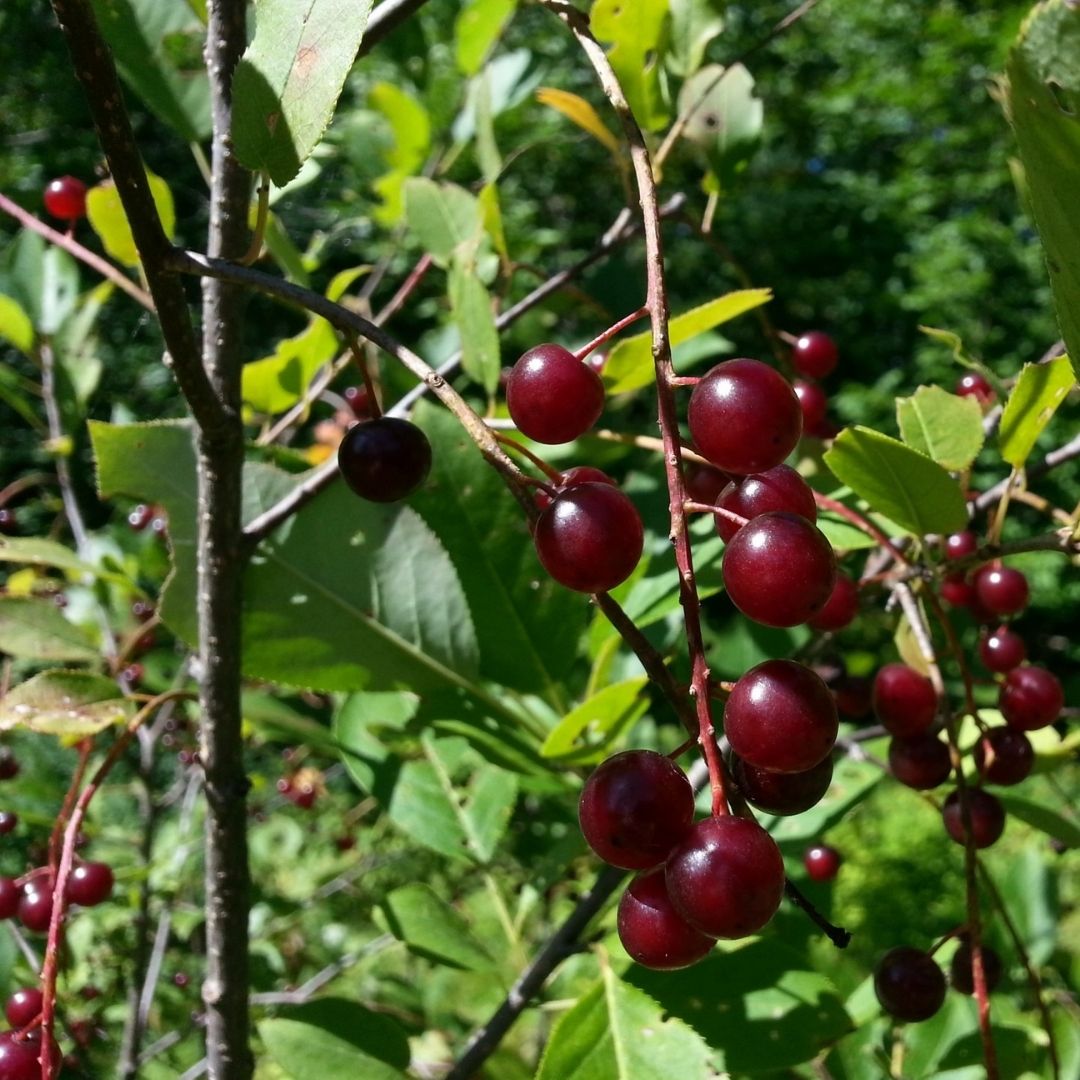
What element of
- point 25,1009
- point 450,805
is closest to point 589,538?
point 25,1009

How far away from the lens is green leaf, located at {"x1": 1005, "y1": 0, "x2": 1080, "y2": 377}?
1.09ft

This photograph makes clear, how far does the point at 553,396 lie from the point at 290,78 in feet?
0.59

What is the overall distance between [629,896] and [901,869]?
12.8 ft

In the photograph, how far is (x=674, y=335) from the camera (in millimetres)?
687

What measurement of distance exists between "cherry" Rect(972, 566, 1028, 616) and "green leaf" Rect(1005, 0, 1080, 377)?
45cm

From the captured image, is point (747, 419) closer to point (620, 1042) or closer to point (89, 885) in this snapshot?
point (620, 1042)

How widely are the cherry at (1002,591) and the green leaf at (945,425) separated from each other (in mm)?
151

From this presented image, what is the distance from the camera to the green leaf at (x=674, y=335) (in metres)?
0.67

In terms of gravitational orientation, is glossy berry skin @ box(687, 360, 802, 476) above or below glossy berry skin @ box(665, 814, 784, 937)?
above

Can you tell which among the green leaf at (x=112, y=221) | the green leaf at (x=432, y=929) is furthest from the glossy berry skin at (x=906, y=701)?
the green leaf at (x=112, y=221)

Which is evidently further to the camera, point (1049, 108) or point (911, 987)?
point (911, 987)

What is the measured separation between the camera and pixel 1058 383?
60 cm

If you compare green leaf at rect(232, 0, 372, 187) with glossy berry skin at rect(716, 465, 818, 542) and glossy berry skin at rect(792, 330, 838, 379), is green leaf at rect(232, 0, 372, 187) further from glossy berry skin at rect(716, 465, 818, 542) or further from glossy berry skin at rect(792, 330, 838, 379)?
glossy berry skin at rect(792, 330, 838, 379)

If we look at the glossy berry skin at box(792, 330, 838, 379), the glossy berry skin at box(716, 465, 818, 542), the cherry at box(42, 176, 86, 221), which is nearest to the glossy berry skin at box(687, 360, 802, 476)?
the glossy berry skin at box(716, 465, 818, 542)
